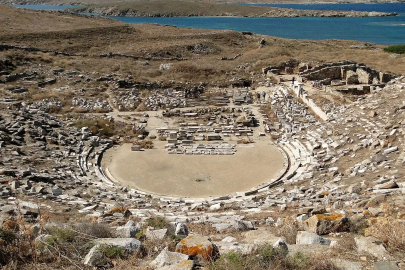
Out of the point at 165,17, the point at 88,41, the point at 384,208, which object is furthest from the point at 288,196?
the point at 165,17

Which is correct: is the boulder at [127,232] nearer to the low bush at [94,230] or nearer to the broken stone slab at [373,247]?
the low bush at [94,230]

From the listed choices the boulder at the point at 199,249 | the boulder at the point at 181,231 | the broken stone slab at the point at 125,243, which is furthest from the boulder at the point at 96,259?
the boulder at the point at 181,231

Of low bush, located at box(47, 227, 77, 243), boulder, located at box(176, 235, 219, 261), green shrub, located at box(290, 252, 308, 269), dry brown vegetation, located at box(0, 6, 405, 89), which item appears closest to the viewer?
green shrub, located at box(290, 252, 308, 269)

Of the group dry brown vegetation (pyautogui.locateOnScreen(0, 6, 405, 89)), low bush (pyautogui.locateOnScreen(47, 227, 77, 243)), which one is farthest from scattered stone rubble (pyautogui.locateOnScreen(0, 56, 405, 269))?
dry brown vegetation (pyautogui.locateOnScreen(0, 6, 405, 89))

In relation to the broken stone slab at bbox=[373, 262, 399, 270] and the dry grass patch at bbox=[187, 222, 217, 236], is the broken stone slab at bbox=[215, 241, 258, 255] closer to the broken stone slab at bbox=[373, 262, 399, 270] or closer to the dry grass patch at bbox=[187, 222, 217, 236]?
the dry grass patch at bbox=[187, 222, 217, 236]

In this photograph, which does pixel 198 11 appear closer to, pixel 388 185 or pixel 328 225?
pixel 388 185
